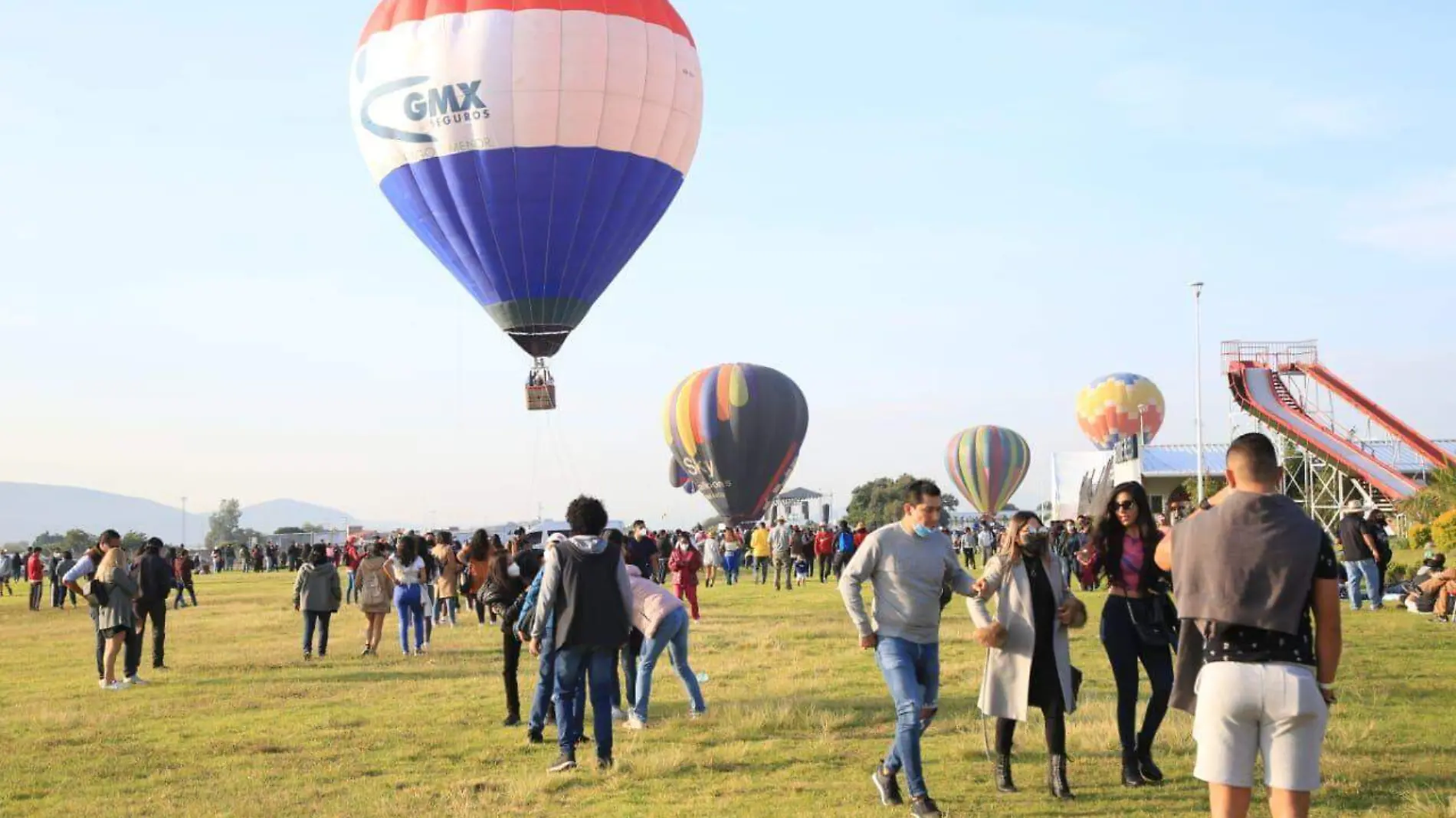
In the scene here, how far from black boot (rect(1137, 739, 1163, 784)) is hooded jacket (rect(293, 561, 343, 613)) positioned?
12537 mm

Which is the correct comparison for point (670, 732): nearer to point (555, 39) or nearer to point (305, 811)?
point (305, 811)

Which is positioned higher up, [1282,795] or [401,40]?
[401,40]

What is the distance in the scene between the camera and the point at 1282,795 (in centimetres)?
548

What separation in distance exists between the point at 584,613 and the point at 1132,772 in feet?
12.1

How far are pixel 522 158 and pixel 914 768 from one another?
24620 mm

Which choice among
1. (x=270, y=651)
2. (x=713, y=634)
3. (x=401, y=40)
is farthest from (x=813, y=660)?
(x=401, y=40)

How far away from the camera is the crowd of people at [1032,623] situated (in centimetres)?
554

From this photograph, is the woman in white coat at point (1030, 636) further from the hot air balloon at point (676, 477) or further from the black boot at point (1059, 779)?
the hot air balloon at point (676, 477)

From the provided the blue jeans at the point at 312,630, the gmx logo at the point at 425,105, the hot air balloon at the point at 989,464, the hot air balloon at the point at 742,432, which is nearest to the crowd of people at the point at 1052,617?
the blue jeans at the point at 312,630

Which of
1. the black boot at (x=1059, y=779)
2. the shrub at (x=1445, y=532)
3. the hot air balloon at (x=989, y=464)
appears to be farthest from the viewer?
the hot air balloon at (x=989, y=464)

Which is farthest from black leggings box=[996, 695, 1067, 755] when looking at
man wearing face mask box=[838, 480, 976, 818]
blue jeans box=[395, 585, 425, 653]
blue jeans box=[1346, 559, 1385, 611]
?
blue jeans box=[1346, 559, 1385, 611]

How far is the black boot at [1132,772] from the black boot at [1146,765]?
3 cm

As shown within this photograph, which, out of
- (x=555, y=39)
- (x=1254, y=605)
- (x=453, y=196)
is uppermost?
(x=555, y=39)

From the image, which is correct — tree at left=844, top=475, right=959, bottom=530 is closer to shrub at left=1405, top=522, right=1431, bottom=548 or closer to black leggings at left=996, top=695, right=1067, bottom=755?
shrub at left=1405, top=522, right=1431, bottom=548
